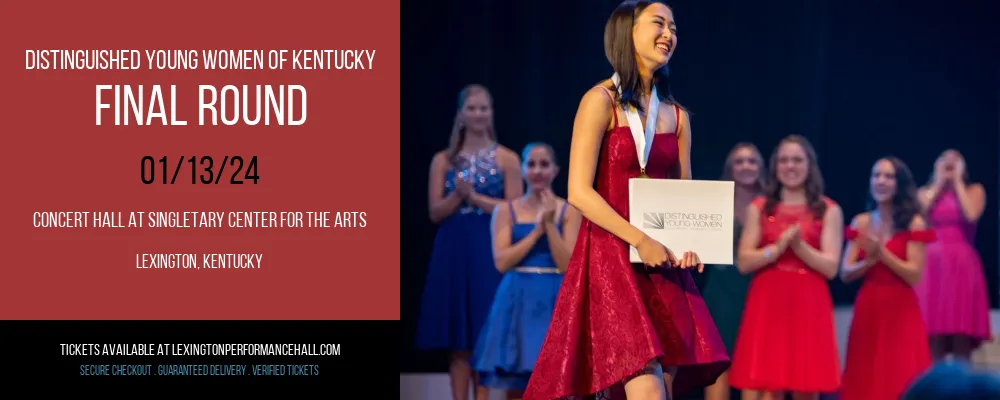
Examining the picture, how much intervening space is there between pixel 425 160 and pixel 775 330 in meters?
2.37

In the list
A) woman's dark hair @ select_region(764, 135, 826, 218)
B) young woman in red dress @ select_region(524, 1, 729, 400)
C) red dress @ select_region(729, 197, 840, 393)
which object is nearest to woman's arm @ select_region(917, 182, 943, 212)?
woman's dark hair @ select_region(764, 135, 826, 218)

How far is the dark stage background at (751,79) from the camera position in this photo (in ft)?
22.5

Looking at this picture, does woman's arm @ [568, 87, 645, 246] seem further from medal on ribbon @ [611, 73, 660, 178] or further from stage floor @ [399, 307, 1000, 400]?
stage floor @ [399, 307, 1000, 400]

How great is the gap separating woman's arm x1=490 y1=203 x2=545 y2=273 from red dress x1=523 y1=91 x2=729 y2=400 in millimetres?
1771

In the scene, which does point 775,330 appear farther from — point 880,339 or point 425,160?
point 425,160

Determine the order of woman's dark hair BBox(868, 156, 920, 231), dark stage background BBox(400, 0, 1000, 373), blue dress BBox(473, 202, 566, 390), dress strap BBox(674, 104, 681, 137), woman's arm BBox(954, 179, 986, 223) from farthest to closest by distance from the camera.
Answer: woman's arm BBox(954, 179, 986, 223)
dark stage background BBox(400, 0, 1000, 373)
woman's dark hair BBox(868, 156, 920, 231)
blue dress BBox(473, 202, 566, 390)
dress strap BBox(674, 104, 681, 137)

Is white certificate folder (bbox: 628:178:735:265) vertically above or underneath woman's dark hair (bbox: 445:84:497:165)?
underneath

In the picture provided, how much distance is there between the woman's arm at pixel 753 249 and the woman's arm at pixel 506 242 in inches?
38.1

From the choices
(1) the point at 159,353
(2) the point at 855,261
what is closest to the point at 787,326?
(2) the point at 855,261

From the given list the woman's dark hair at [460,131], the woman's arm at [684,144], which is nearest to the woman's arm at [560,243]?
the woman's dark hair at [460,131]

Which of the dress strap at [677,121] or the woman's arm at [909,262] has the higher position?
the dress strap at [677,121]

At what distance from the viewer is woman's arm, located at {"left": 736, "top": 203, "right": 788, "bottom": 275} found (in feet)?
17.7

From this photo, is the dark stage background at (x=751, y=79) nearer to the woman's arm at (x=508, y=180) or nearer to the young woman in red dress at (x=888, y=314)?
the woman's arm at (x=508, y=180)

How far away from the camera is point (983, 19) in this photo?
7.66 meters
